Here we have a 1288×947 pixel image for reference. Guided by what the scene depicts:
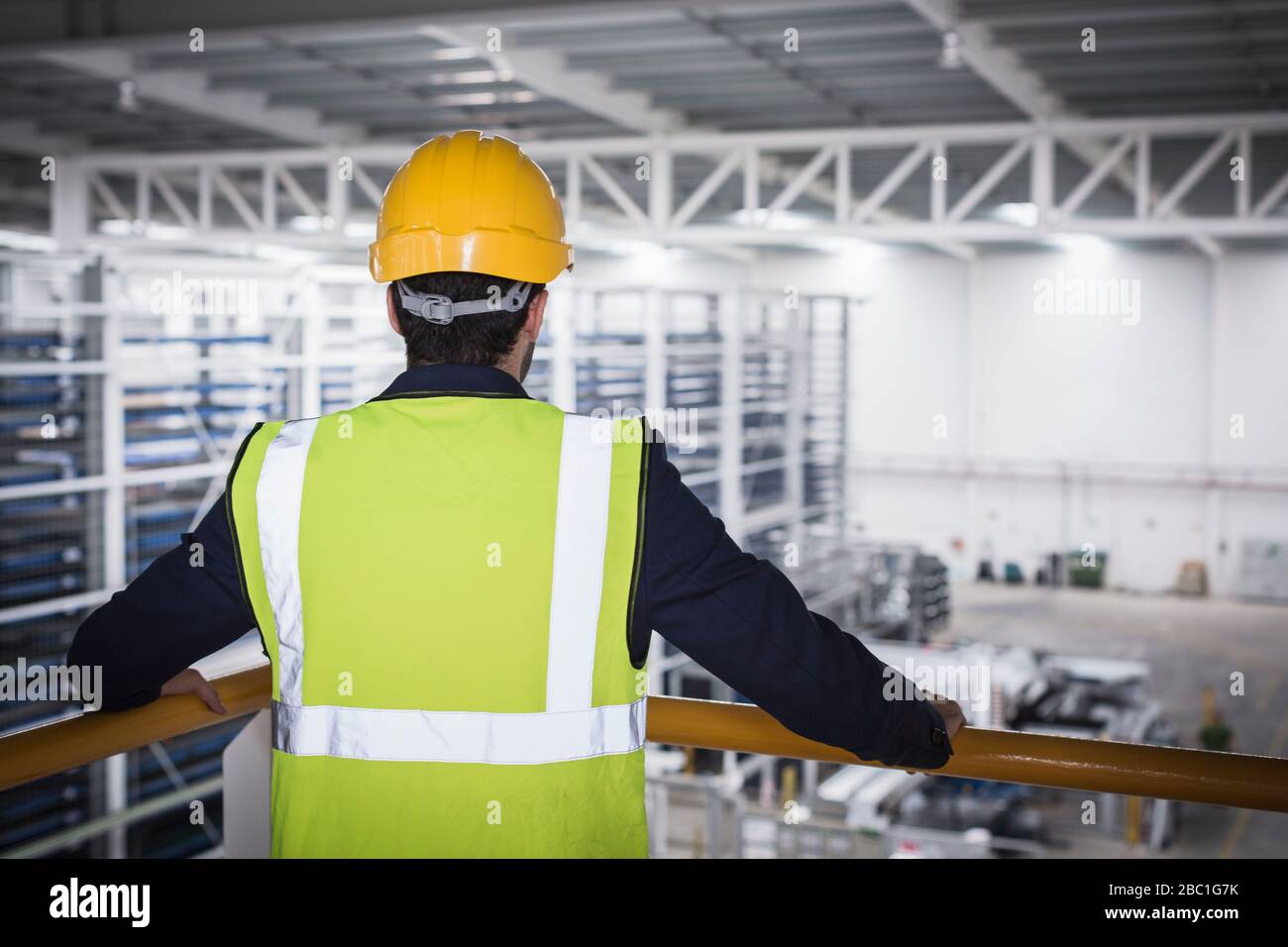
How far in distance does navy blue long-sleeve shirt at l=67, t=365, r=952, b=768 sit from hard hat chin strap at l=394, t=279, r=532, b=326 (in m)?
0.08

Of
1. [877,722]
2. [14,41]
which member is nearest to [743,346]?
[14,41]

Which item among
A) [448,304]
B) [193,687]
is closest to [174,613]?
[193,687]

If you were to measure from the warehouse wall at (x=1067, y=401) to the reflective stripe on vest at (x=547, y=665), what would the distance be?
72.7ft

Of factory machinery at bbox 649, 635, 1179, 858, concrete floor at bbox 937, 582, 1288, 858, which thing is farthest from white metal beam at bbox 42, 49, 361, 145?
concrete floor at bbox 937, 582, 1288, 858

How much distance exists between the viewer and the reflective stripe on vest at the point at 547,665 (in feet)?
5.28

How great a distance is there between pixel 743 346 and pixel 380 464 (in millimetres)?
11511

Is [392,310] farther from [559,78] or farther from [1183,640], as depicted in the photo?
[1183,640]

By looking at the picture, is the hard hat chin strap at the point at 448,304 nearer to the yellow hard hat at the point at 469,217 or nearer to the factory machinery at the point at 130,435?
the yellow hard hat at the point at 469,217

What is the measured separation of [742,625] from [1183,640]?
842 inches

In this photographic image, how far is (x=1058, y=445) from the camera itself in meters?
24.7

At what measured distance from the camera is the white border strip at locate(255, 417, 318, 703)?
1653 millimetres

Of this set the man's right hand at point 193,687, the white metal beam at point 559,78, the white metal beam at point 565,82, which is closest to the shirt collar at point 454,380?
the man's right hand at point 193,687
